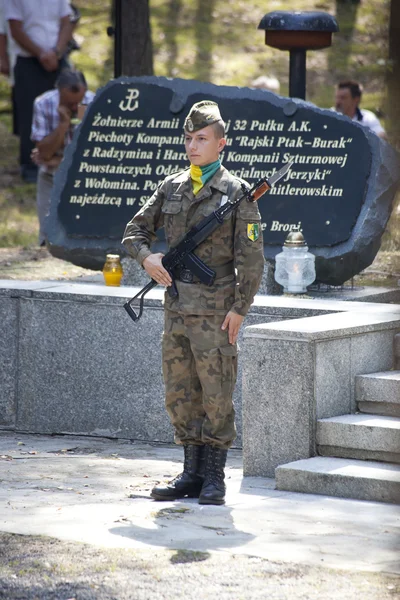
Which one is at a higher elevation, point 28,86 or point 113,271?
point 28,86

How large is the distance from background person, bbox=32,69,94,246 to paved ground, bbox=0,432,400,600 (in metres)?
5.49

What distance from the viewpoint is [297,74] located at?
1018 centimetres

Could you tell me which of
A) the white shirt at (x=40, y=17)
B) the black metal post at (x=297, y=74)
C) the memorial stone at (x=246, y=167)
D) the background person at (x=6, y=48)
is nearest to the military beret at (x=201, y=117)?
the memorial stone at (x=246, y=167)

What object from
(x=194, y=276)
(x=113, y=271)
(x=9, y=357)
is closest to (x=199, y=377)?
(x=194, y=276)

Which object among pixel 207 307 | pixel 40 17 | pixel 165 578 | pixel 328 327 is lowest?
pixel 165 578

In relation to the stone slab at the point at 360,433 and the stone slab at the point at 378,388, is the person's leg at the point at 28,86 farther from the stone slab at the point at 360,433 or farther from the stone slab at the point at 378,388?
the stone slab at the point at 360,433

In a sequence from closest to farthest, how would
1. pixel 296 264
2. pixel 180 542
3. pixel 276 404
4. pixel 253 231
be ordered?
pixel 180 542 < pixel 253 231 < pixel 276 404 < pixel 296 264

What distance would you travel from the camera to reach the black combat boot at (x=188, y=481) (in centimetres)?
585

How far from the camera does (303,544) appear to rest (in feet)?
16.4

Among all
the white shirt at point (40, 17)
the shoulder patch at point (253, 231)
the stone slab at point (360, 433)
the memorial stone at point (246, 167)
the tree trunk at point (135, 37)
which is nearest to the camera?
the shoulder patch at point (253, 231)

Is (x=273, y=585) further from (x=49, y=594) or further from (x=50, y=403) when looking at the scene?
(x=50, y=403)

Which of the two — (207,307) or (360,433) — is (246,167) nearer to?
(360,433)

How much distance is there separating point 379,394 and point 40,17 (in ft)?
33.3

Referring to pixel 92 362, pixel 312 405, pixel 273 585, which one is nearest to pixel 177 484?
pixel 312 405
